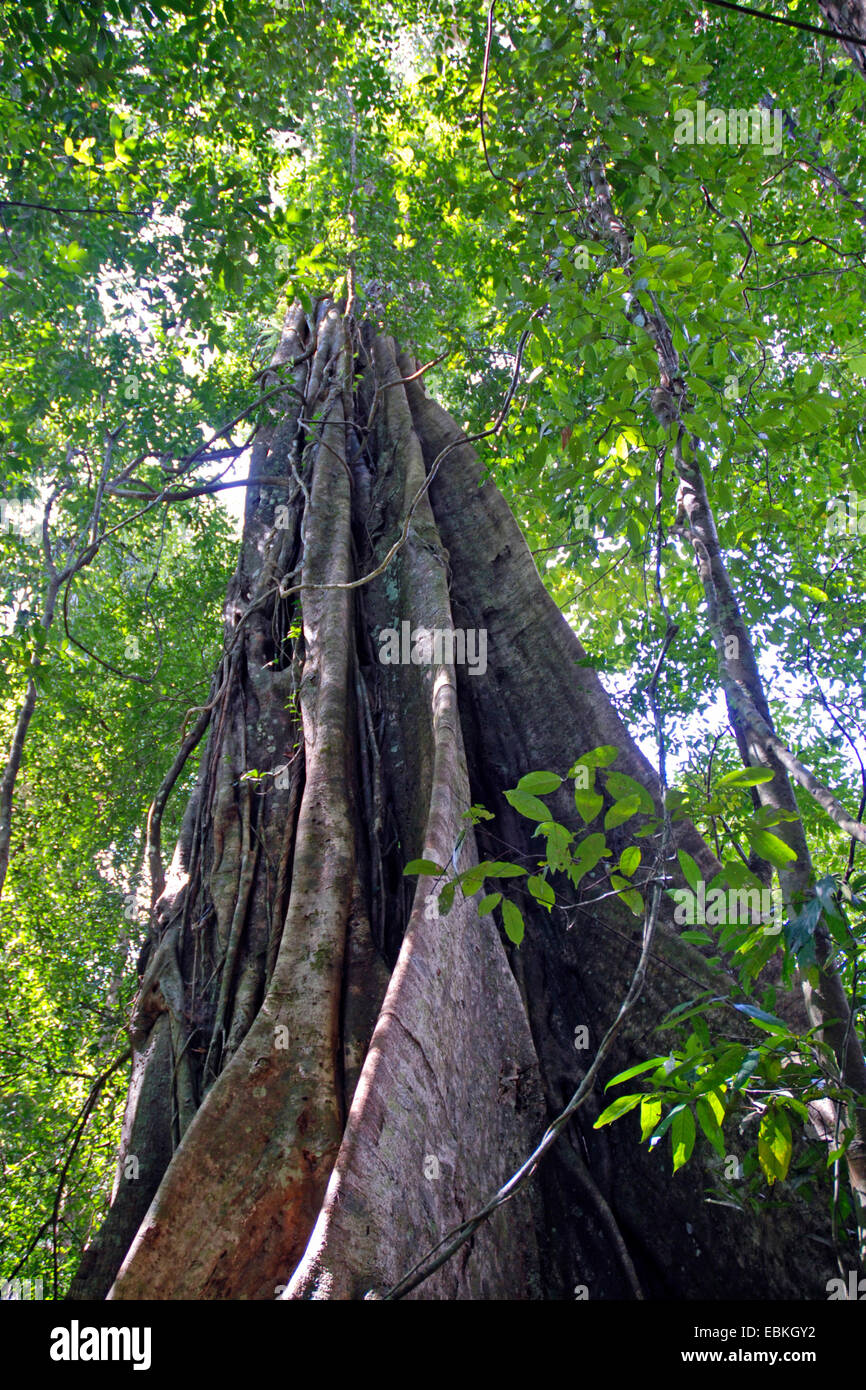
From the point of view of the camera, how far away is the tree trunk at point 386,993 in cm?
182

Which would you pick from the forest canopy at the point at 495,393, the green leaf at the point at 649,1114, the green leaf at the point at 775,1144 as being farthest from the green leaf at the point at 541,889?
the green leaf at the point at 775,1144

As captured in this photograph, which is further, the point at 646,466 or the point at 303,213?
the point at 303,213

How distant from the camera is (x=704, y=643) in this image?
15.6 feet

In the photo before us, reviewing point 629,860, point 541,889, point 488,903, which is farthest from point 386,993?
point 629,860

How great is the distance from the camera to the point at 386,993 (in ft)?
6.51

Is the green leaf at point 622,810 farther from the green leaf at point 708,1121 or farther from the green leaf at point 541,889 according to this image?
the green leaf at point 708,1121

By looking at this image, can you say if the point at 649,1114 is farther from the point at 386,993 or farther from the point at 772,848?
the point at 386,993

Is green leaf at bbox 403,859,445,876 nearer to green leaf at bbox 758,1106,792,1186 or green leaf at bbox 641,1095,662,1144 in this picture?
green leaf at bbox 641,1095,662,1144

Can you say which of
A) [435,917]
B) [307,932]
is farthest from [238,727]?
[435,917]

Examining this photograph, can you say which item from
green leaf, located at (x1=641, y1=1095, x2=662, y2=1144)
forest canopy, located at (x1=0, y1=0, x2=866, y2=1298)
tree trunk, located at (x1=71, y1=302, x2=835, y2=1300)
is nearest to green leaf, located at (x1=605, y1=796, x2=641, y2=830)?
forest canopy, located at (x1=0, y1=0, x2=866, y2=1298)

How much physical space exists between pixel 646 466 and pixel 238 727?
6.69 feet

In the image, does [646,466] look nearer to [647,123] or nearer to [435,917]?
[647,123]

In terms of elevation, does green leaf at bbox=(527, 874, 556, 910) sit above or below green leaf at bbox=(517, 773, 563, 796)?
below

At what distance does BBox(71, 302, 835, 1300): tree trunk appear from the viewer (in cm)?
182
